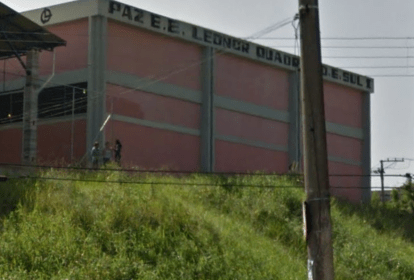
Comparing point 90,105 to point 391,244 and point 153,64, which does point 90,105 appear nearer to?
point 153,64

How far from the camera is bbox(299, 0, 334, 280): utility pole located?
1554 centimetres

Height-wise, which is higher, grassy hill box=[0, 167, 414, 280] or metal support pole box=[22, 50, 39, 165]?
metal support pole box=[22, 50, 39, 165]

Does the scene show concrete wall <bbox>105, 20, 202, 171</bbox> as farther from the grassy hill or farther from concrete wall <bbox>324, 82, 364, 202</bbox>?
concrete wall <bbox>324, 82, 364, 202</bbox>

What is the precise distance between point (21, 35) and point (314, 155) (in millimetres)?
22705

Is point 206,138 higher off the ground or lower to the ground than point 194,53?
lower

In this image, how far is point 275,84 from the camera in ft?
161

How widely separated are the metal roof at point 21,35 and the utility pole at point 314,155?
20.3m

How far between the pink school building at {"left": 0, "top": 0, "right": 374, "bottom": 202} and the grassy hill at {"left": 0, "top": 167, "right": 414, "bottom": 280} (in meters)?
7.77

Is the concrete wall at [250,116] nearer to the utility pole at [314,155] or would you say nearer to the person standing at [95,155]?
the person standing at [95,155]

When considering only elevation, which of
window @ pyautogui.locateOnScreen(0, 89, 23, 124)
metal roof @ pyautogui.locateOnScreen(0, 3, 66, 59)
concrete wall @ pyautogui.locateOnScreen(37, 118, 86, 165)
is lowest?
concrete wall @ pyautogui.locateOnScreen(37, 118, 86, 165)

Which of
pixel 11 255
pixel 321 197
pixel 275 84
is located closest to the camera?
pixel 321 197

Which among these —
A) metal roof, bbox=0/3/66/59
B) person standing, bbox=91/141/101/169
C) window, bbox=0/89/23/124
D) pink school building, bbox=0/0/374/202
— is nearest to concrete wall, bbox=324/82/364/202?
pink school building, bbox=0/0/374/202


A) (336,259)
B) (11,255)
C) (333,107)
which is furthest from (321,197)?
(333,107)

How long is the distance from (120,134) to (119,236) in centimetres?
1584
